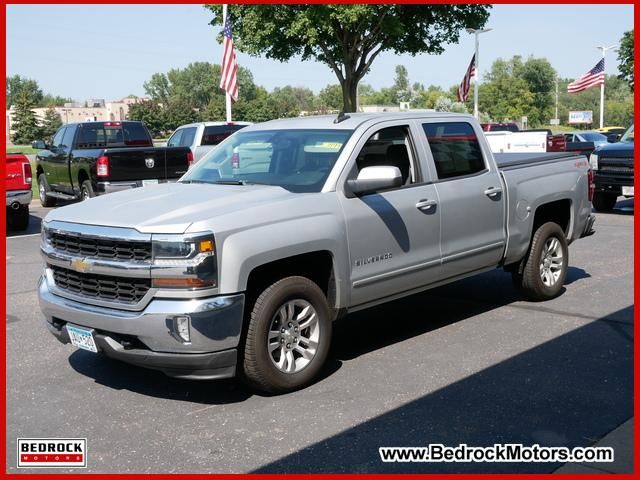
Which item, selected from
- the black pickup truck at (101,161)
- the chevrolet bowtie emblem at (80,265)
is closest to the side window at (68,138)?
the black pickup truck at (101,161)

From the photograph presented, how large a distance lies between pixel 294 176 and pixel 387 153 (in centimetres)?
86

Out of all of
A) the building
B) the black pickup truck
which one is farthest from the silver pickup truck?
the building

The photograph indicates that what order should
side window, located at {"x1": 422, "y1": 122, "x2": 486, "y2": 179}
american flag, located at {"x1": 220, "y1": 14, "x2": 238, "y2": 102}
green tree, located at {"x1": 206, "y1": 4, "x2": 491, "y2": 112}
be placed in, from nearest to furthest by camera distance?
side window, located at {"x1": 422, "y1": 122, "x2": 486, "y2": 179} < american flag, located at {"x1": 220, "y1": 14, "x2": 238, "y2": 102} < green tree, located at {"x1": 206, "y1": 4, "x2": 491, "y2": 112}

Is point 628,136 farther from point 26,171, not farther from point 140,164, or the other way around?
point 26,171

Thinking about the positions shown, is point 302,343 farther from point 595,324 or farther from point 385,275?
point 595,324

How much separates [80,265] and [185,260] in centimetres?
89

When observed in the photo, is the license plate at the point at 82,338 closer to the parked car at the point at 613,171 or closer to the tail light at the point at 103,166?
the tail light at the point at 103,166

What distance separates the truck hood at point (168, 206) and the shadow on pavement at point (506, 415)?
1582 mm

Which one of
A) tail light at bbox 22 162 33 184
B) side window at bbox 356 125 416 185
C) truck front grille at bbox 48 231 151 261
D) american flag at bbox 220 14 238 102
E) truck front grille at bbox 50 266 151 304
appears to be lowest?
truck front grille at bbox 50 266 151 304

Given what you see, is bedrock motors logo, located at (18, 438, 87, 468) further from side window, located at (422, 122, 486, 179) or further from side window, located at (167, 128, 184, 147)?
side window, located at (167, 128, 184, 147)

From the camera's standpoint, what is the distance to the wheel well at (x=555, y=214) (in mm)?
7777

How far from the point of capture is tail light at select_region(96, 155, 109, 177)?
531 inches

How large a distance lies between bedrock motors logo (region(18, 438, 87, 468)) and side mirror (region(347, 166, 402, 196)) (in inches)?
101

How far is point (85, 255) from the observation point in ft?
16.8
